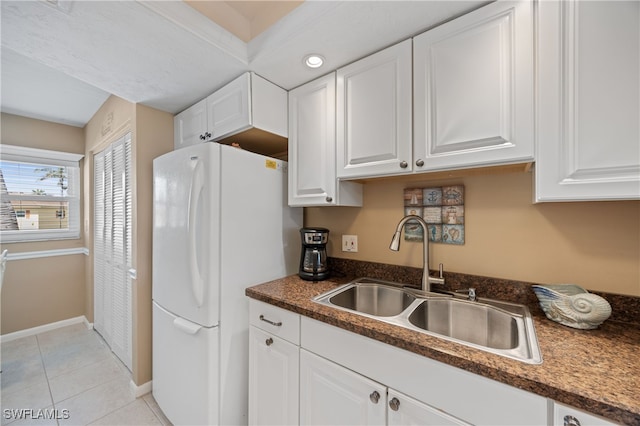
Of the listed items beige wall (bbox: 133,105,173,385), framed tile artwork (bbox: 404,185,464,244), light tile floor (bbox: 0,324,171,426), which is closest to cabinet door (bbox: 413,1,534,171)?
framed tile artwork (bbox: 404,185,464,244)

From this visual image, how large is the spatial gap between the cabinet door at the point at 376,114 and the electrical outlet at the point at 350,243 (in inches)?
19.7

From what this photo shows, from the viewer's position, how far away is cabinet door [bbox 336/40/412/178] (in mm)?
1206

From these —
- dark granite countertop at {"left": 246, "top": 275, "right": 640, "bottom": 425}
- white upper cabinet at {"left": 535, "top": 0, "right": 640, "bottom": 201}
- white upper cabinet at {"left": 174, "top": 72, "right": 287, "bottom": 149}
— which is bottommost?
dark granite countertop at {"left": 246, "top": 275, "right": 640, "bottom": 425}

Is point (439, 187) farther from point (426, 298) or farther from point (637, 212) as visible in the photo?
point (637, 212)

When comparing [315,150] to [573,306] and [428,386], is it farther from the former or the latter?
[573,306]

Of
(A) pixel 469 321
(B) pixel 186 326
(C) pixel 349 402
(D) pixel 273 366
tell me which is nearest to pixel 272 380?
(D) pixel 273 366

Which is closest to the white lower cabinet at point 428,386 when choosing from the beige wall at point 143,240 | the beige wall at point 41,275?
the beige wall at point 143,240

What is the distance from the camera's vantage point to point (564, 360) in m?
0.72

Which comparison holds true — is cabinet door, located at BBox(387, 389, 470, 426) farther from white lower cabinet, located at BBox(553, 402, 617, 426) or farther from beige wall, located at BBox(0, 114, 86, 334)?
beige wall, located at BBox(0, 114, 86, 334)

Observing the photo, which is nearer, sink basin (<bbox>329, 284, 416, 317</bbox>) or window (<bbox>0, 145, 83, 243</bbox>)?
sink basin (<bbox>329, 284, 416, 317</bbox>)

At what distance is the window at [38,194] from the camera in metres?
2.70

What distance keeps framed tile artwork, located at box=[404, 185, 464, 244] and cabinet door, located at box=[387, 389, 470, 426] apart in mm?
809

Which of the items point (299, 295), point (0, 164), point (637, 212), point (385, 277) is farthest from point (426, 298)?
point (0, 164)

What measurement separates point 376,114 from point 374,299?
1043mm
